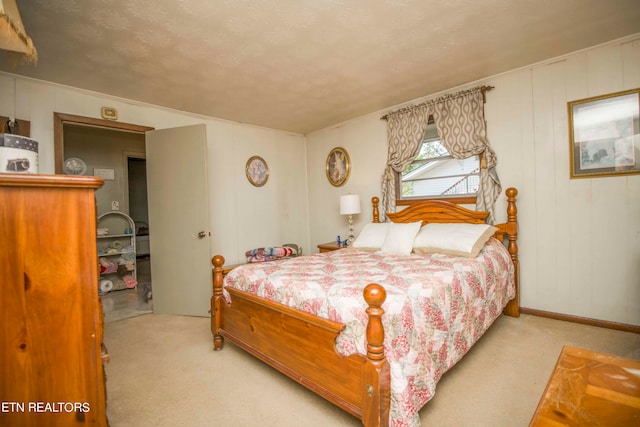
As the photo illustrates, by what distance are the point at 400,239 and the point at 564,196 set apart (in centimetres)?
160

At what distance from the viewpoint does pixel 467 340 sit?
1963 millimetres

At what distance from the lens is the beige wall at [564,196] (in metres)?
2.53

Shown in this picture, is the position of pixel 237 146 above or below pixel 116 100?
below

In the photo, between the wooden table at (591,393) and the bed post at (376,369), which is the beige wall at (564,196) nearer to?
the wooden table at (591,393)

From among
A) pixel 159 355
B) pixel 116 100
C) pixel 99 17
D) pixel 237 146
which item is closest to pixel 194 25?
pixel 99 17

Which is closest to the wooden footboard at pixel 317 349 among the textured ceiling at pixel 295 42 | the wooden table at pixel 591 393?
the wooden table at pixel 591 393

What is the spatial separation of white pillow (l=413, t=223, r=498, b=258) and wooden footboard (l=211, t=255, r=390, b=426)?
1.62m

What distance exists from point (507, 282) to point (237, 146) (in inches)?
151

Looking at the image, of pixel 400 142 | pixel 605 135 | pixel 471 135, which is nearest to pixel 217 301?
pixel 400 142

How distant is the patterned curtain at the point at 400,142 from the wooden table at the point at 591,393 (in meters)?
2.83

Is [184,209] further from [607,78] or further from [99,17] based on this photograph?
[607,78]

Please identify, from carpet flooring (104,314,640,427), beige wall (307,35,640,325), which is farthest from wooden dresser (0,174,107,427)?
beige wall (307,35,640,325)

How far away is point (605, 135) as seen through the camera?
2576 millimetres

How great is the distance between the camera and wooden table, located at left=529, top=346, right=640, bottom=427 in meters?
0.91
